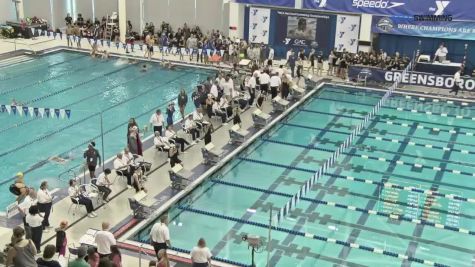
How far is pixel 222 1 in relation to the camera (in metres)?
28.4

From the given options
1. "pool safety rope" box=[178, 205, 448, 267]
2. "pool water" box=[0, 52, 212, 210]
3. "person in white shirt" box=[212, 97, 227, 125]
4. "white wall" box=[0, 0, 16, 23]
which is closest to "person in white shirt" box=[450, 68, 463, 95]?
"person in white shirt" box=[212, 97, 227, 125]

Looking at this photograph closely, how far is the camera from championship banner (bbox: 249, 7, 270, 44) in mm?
27188

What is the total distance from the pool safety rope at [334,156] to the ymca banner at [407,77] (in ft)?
0.69

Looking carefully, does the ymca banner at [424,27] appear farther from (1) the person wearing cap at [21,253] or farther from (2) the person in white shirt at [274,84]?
(1) the person wearing cap at [21,253]

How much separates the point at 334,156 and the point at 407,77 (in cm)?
841

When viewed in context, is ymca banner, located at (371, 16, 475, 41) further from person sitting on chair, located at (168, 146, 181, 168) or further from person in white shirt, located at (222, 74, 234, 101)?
person sitting on chair, located at (168, 146, 181, 168)

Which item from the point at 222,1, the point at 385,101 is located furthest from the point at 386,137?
the point at 222,1

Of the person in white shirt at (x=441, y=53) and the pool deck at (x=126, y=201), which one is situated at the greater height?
the person in white shirt at (x=441, y=53)

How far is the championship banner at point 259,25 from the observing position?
89.2 ft

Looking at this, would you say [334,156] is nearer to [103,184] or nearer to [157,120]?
[157,120]

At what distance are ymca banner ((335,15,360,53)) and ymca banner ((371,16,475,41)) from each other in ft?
3.71

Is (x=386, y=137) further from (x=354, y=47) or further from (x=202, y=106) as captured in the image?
(x=354, y=47)

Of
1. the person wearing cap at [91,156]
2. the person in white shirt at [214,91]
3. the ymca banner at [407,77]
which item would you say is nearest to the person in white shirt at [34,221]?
the person wearing cap at [91,156]

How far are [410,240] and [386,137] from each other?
6.15m
